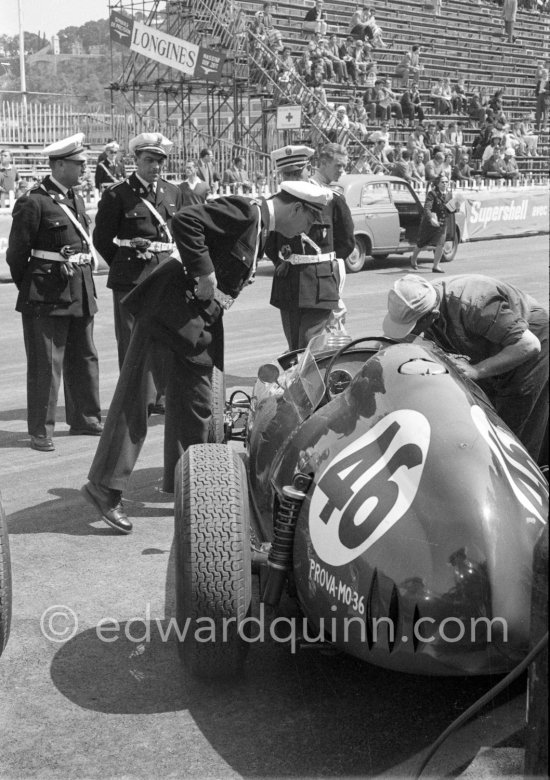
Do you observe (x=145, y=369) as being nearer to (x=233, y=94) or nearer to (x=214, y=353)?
(x=214, y=353)

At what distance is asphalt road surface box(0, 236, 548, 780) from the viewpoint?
2.94 meters

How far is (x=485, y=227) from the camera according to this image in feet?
72.6

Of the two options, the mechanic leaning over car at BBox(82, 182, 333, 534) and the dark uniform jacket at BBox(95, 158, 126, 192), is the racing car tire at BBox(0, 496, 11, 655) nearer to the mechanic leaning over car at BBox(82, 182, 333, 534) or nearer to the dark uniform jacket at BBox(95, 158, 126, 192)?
the mechanic leaning over car at BBox(82, 182, 333, 534)

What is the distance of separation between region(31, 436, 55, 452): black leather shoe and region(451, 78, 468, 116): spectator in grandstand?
25.5 m

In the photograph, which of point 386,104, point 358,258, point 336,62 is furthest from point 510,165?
point 358,258

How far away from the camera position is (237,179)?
20922 mm

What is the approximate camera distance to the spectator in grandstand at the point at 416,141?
79.7 feet

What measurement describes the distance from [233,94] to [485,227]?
25.6 ft

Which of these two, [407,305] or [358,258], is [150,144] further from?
[358,258]

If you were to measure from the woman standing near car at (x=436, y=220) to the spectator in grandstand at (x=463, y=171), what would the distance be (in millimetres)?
8109

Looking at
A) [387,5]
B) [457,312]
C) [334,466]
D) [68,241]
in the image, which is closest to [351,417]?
[334,466]

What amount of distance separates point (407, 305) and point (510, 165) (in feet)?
79.4

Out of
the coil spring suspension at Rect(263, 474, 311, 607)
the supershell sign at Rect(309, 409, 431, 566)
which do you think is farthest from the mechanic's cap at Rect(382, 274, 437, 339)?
the coil spring suspension at Rect(263, 474, 311, 607)

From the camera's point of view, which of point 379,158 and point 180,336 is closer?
point 180,336
